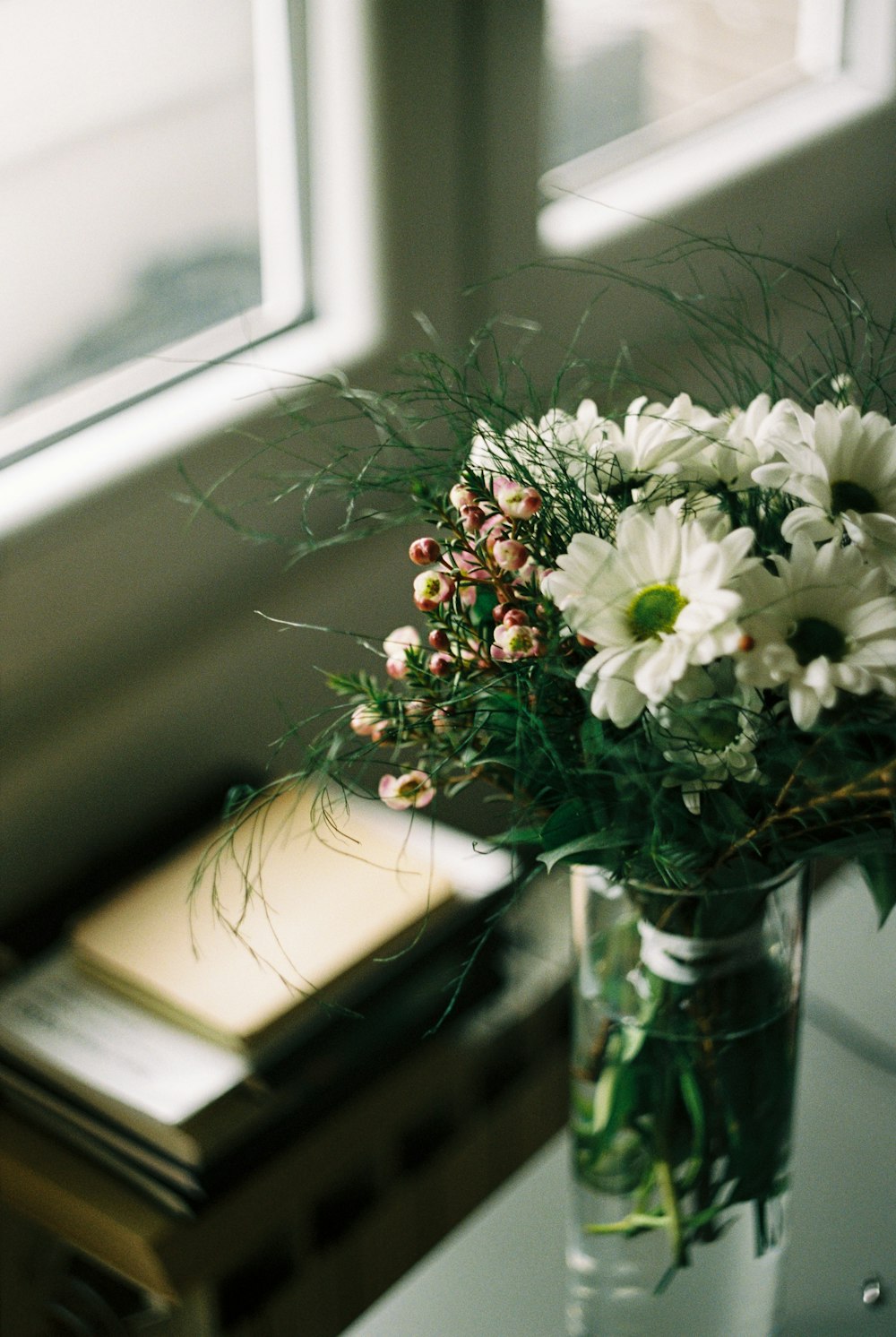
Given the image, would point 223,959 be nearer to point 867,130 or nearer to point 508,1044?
point 508,1044

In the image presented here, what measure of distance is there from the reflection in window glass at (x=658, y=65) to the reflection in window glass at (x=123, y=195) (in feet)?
0.93

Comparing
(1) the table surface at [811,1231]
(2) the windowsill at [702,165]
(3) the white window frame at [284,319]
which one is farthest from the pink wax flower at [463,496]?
(2) the windowsill at [702,165]

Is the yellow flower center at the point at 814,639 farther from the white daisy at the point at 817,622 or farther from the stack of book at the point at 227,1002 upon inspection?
the stack of book at the point at 227,1002

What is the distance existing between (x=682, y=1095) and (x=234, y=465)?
57 centimetres

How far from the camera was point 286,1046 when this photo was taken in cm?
88

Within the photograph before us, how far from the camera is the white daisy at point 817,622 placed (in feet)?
1.52

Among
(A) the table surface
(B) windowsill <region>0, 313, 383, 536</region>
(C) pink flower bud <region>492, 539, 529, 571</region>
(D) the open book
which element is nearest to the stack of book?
(D) the open book

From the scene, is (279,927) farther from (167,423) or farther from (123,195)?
(123,195)

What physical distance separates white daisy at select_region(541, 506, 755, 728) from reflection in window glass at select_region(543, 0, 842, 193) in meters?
0.81

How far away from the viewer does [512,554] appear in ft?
1.67

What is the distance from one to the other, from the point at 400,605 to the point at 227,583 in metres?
0.20

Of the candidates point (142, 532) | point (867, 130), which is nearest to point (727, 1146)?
point (142, 532)

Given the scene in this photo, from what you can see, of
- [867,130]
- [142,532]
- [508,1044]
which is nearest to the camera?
[142,532]

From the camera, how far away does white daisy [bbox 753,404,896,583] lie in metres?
0.48
